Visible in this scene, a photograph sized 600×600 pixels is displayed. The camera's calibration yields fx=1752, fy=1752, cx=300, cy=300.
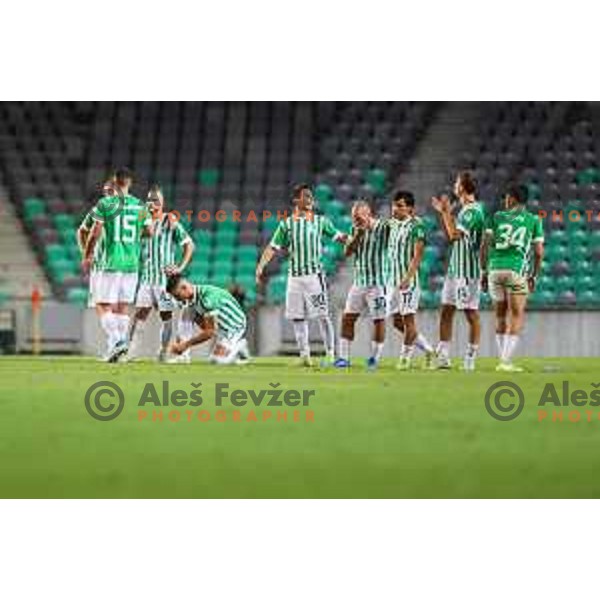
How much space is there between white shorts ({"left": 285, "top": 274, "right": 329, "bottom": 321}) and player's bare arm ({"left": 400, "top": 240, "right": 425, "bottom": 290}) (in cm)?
60

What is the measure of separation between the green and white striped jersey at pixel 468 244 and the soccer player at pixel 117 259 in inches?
91.6

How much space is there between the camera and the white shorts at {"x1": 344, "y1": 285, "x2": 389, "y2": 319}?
12.0 metres

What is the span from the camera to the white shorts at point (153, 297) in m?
13.1

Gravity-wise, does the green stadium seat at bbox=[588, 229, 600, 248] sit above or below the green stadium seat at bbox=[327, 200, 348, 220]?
below

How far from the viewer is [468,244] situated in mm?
11461

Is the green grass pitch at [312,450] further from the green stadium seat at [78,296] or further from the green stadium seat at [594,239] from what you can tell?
the green stadium seat at [78,296]

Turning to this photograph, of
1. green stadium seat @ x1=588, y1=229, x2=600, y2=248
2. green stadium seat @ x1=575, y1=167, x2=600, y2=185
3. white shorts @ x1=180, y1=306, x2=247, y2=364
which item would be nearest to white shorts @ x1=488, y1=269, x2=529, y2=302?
green stadium seat @ x1=575, y1=167, x2=600, y2=185

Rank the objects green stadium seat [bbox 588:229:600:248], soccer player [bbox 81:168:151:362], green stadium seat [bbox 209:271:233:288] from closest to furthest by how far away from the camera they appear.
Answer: soccer player [bbox 81:168:151:362] → green stadium seat [bbox 588:229:600:248] → green stadium seat [bbox 209:271:233:288]

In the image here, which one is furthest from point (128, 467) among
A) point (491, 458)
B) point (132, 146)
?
point (132, 146)

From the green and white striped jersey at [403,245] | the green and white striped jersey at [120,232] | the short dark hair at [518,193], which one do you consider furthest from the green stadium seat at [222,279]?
the short dark hair at [518,193]

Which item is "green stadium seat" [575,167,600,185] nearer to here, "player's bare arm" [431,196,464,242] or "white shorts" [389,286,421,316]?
"player's bare arm" [431,196,464,242]

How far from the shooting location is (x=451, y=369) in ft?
38.4

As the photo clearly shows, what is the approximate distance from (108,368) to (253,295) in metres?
4.18

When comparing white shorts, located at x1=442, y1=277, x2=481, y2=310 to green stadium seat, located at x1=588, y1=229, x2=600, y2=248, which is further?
green stadium seat, located at x1=588, y1=229, x2=600, y2=248
